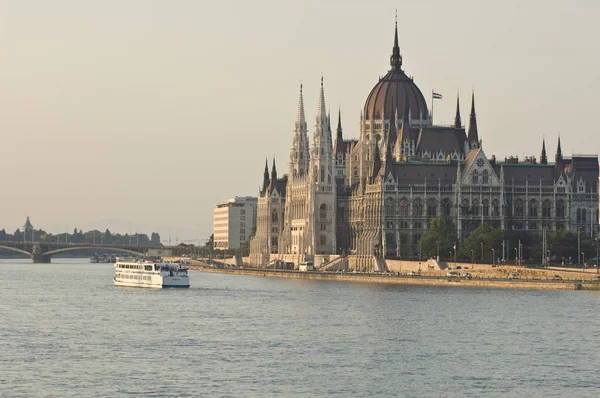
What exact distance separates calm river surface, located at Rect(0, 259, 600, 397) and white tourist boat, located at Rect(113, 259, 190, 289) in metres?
A: 18.8

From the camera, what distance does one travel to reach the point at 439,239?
18988 centimetres

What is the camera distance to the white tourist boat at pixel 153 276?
158 meters

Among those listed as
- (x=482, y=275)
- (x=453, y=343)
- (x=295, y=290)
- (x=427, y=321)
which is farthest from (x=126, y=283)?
(x=453, y=343)

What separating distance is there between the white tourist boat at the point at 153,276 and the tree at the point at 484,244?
39384 mm

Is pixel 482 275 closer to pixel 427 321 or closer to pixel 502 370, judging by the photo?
pixel 427 321

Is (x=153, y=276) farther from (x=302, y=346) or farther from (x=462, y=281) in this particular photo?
(x=302, y=346)

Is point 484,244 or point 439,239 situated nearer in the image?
point 484,244

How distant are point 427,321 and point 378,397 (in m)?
38.3

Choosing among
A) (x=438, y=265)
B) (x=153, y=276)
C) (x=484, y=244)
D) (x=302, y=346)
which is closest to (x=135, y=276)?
(x=153, y=276)

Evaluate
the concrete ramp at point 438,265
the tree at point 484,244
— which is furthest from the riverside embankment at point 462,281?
the tree at point 484,244

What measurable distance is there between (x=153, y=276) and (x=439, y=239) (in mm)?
44545

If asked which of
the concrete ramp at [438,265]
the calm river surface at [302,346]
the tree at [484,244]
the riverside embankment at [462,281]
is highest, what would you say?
the tree at [484,244]

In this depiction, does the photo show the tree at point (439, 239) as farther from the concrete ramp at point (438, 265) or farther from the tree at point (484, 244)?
the concrete ramp at point (438, 265)

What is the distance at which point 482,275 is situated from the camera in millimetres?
169500
